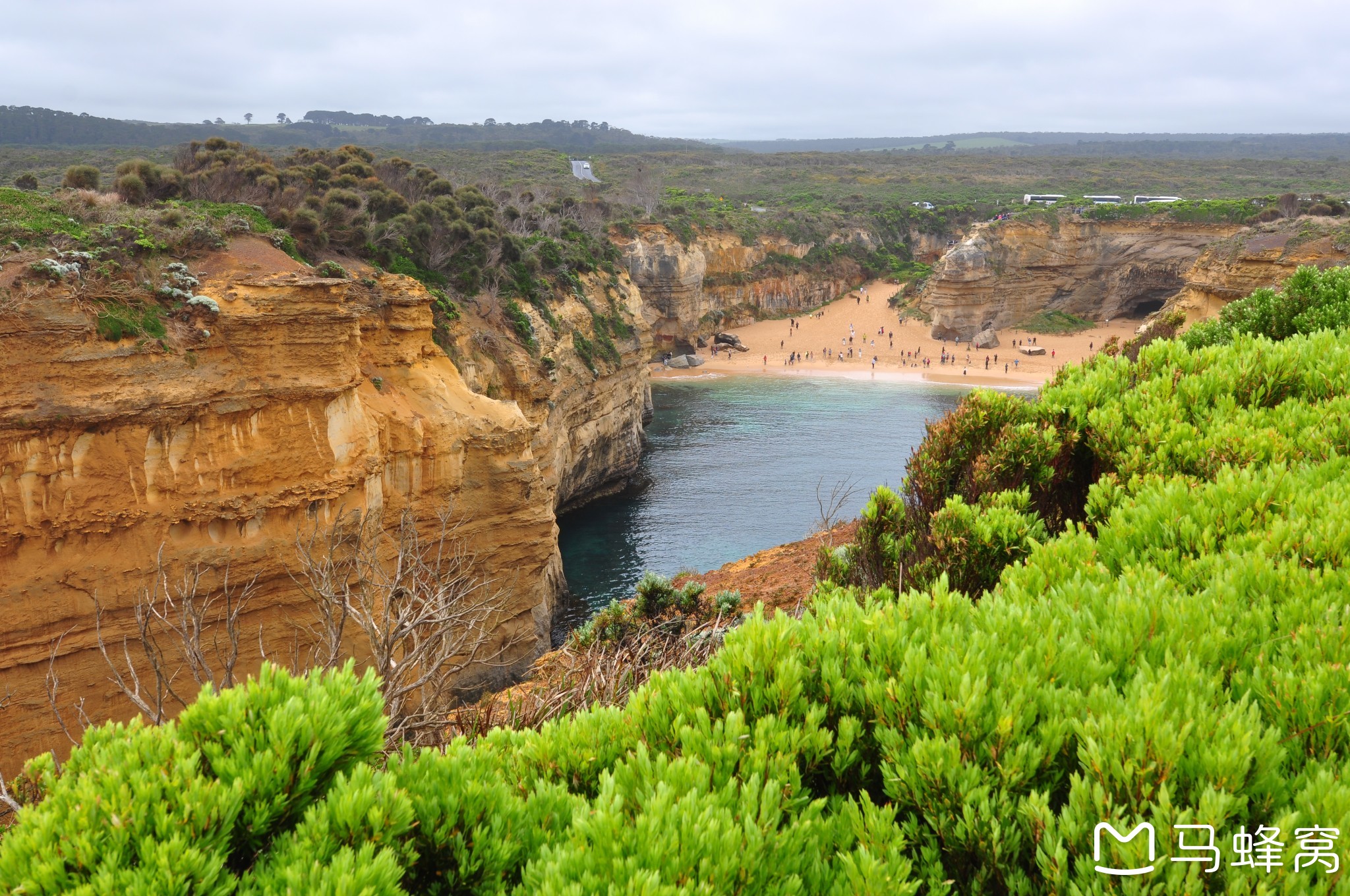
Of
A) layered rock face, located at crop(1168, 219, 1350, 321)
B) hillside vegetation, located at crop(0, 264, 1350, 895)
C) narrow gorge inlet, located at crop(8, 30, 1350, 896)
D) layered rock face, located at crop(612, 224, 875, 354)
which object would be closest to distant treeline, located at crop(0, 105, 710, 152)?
→ layered rock face, located at crop(612, 224, 875, 354)

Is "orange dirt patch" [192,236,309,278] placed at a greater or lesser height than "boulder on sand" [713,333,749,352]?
greater

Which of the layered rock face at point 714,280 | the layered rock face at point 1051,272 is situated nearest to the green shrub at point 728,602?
the layered rock face at point 714,280

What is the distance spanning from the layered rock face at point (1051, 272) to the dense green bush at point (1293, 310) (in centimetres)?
6067

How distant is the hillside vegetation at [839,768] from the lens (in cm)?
313

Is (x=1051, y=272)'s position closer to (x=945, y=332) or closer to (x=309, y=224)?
(x=945, y=332)

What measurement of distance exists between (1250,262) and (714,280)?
43230 millimetres

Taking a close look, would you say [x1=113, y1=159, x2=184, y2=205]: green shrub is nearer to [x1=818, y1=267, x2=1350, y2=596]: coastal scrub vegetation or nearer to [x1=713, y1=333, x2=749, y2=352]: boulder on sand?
[x1=818, y1=267, x2=1350, y2=596]: coastal scrub vegetation

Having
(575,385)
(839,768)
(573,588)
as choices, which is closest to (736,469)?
(575,385)

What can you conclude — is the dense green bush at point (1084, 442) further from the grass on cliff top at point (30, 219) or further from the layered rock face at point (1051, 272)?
the layered rock face at point (1051, 272)

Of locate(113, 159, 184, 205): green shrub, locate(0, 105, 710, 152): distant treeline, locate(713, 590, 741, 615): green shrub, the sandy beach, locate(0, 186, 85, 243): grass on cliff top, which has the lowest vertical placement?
the sandy beach

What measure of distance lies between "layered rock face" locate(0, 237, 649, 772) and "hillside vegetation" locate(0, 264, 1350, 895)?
37.2 ft

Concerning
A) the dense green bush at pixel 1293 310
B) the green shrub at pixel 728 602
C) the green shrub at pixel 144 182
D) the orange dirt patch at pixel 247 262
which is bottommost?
the green shrub at pixel 728 602

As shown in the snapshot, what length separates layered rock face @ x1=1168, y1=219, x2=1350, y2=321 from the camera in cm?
3684

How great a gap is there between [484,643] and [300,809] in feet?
54.1
